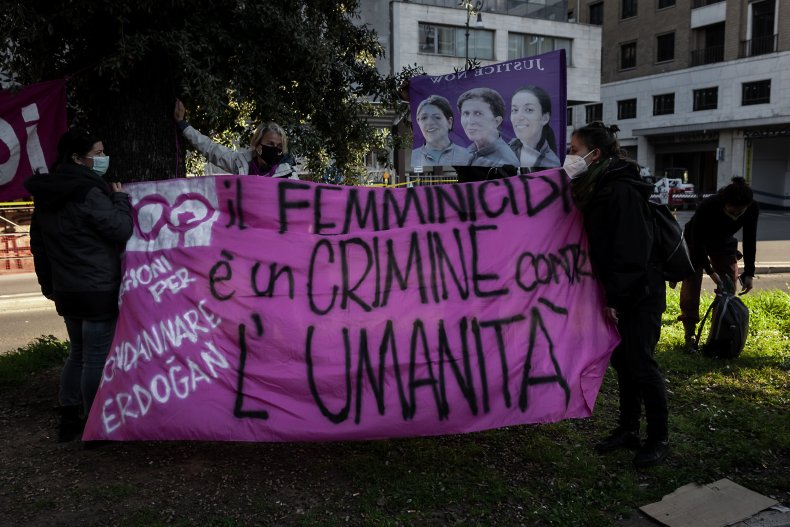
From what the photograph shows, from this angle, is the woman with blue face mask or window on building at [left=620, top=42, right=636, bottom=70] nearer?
the woman with blue face mask

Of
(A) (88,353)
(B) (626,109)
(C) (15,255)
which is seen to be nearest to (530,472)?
(A) (88,353)

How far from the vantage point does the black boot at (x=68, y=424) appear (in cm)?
410

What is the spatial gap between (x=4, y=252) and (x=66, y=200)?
12.8 metres

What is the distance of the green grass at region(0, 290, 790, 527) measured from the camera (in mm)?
3236

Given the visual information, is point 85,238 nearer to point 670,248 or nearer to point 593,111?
point 670,248

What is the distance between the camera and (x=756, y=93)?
3303cm

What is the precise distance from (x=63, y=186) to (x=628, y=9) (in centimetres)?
4282

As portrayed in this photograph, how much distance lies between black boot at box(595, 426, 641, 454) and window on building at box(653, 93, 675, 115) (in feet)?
124

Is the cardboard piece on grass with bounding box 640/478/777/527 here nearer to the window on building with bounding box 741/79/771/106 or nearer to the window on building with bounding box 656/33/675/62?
the window on building with bounding box 741/79/771/106

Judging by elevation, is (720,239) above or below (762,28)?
below

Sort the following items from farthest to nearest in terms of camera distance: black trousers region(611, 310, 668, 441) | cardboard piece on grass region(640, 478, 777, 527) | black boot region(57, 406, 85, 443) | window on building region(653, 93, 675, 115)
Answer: window on building region(653, 93, 675, 115) → black boot region(57, 406, 85, 443) → black trousers region(611, 310, 668, 441) → cardboard piece on grass region(640, 478, 777, 527)

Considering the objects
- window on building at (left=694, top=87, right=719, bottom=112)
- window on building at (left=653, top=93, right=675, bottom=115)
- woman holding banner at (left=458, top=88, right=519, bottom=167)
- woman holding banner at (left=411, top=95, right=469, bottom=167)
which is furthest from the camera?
window on building at (left=653, top=93, right=675, bottom=115)

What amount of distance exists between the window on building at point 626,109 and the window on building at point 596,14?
18.9 feet

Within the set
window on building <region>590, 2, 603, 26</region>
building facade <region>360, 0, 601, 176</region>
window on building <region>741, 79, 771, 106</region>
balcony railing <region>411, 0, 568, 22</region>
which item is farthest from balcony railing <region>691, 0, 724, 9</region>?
balcony railing <region>411, 0, 568, 22</region>
